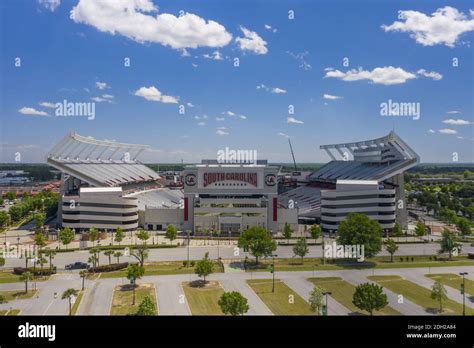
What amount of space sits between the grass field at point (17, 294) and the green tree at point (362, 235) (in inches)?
998

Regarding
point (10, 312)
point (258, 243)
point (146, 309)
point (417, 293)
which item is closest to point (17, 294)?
point (10, 312)

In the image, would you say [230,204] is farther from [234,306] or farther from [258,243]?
[234,306]

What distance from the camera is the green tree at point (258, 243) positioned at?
30.2 meters

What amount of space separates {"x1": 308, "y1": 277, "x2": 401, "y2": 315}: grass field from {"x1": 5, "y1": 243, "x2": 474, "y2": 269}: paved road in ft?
27.3

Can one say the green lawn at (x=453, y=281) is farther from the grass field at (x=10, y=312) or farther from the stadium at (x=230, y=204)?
the grass field at (x=10, y=312)

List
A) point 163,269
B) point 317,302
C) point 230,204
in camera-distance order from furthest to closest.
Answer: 1. point 230,204
2. point 163,269
3. point 317,302

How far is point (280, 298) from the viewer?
74.2 feet

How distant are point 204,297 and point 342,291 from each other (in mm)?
9382

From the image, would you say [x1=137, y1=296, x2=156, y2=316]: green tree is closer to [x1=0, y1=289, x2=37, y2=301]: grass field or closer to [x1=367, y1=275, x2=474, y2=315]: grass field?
[x1=0, y1=289, x2=37, y2=301]: grass field

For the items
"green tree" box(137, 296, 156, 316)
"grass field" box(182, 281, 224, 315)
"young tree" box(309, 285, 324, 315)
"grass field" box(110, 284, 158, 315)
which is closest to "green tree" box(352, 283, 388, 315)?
"young tree" box(309, 285, 324, 315)

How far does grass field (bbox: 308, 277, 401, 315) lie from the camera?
20.5m
